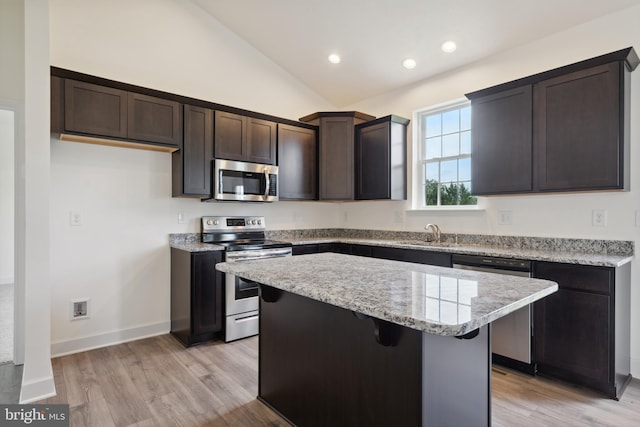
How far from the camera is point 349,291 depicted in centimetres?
135

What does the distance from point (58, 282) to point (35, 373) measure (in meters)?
0.96

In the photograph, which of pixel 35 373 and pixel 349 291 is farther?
pixel 35 373

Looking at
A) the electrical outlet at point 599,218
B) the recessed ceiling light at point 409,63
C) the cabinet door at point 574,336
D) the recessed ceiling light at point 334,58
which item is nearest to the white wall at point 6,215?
the recessed ceiling light at point 334,58

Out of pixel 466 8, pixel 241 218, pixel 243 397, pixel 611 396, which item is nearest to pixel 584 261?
pixel 611 396

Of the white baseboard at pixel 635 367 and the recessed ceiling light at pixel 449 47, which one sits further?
the recessed ceiling light at pixel 449 47

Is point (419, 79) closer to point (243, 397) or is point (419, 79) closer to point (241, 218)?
point (241, 218)

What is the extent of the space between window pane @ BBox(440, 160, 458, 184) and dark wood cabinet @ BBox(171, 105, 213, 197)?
2.53 meters

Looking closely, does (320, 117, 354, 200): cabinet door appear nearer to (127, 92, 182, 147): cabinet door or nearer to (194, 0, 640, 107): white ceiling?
(194, 0, 640, 107): white ceiling

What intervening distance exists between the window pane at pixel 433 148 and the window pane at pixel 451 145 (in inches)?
2.2

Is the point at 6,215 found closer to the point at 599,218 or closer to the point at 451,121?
the point at 451,121

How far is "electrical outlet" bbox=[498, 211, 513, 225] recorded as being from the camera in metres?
3.33

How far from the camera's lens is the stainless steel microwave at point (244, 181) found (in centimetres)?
358

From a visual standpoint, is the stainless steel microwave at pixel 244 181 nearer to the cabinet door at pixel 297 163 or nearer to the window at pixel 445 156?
the cabinet door at pixel 297 163

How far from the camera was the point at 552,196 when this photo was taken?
9.98 feet
